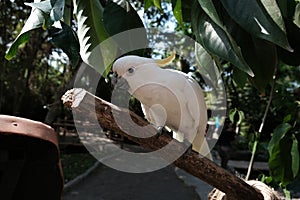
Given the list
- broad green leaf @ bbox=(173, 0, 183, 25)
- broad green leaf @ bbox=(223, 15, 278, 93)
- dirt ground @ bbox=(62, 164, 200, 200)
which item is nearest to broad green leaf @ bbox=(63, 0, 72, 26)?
broad green leaf @ bbox=(173, 0, 183, 25)

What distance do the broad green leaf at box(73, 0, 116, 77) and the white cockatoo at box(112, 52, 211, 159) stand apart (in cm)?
6

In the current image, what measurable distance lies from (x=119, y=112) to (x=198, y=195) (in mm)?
3331

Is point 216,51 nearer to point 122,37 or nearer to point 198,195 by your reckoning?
point 122,37

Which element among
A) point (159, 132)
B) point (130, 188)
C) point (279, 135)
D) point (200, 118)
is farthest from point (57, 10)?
point (130, 188)

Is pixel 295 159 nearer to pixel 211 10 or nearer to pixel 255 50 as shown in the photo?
pixel 255 50

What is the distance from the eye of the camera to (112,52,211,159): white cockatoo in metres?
0.75

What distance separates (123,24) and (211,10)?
7.1 inches

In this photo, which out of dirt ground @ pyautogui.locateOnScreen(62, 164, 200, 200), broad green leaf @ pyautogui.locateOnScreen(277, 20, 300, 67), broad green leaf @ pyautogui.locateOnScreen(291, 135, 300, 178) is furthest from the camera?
dirt ground @ pyautogui.locateOnScreen(62, 164, 200, 200)

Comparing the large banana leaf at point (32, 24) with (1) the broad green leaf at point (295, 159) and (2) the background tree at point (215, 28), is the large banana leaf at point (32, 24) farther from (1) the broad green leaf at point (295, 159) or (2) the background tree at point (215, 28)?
(1) the broad green leaf at point (295, 159)

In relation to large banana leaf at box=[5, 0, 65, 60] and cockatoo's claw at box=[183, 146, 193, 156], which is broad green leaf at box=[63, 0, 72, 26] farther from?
cockatoo's claw at box=[183, 146, 193, 156]

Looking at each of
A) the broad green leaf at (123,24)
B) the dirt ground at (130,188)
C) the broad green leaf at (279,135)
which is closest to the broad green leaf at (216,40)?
the broad green leaf at (123,24)

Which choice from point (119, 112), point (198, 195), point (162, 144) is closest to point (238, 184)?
point (162, 144)

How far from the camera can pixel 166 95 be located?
31.9 inches

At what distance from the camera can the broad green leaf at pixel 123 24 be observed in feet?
2.15
